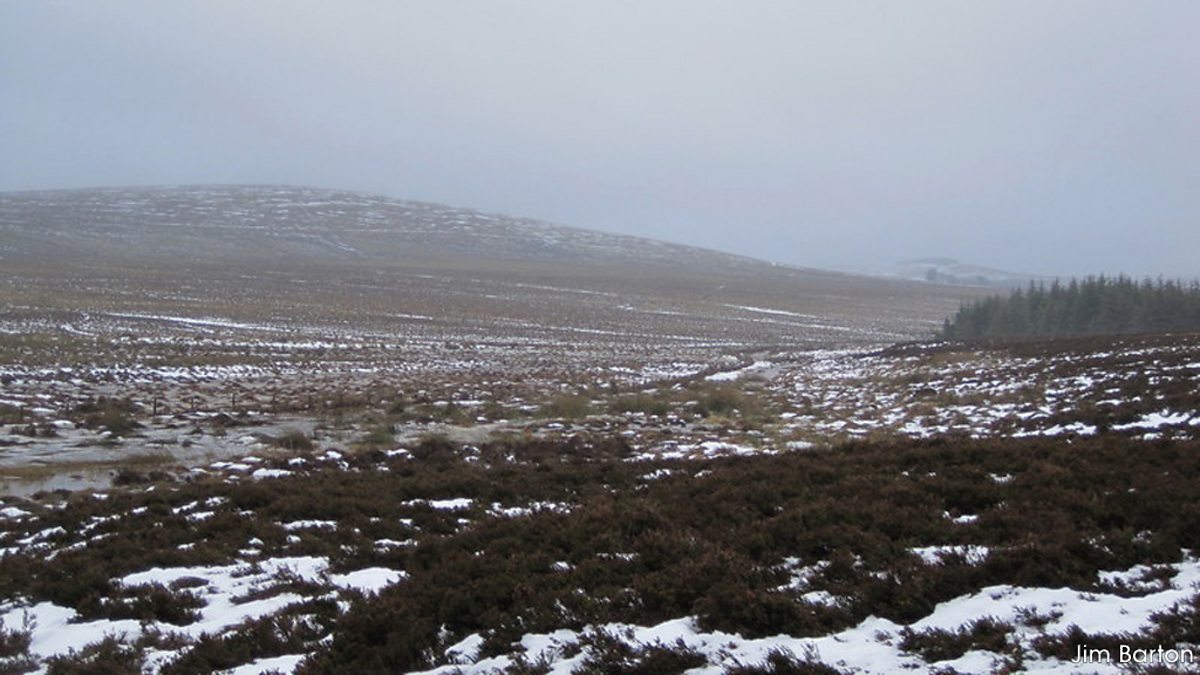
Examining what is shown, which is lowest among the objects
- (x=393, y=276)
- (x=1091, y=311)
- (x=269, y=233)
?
(x=393, y=276)

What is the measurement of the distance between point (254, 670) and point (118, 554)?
4.04 m

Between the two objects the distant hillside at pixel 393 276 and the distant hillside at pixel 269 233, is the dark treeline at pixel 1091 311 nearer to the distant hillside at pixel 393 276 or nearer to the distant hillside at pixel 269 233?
the distant hillside at pixel 393 276

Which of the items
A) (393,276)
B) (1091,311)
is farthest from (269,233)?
(1091,311)

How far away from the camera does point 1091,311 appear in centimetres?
5616

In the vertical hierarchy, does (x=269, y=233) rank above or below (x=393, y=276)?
above

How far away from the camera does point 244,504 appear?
10844 mm

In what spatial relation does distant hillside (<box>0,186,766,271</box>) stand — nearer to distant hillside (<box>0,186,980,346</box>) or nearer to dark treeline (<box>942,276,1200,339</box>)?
distant hillside (<box>0,186,980,346</box>)

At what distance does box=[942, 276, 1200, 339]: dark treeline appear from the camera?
50.6m

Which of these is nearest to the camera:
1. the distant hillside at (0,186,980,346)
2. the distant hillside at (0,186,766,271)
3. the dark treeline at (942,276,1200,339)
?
the dark treeline at (942,276,1200,339)

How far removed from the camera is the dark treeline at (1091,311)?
50581 mm

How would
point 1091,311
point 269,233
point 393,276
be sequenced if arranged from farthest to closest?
point 269,233, point 393,276, point 1091,311

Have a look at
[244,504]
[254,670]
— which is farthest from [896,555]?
[244,504]

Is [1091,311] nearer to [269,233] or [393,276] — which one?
[393,276]

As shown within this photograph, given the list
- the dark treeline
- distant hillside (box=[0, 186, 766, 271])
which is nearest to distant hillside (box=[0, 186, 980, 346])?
distant hillside (box=[0, 186, 766, 271])
